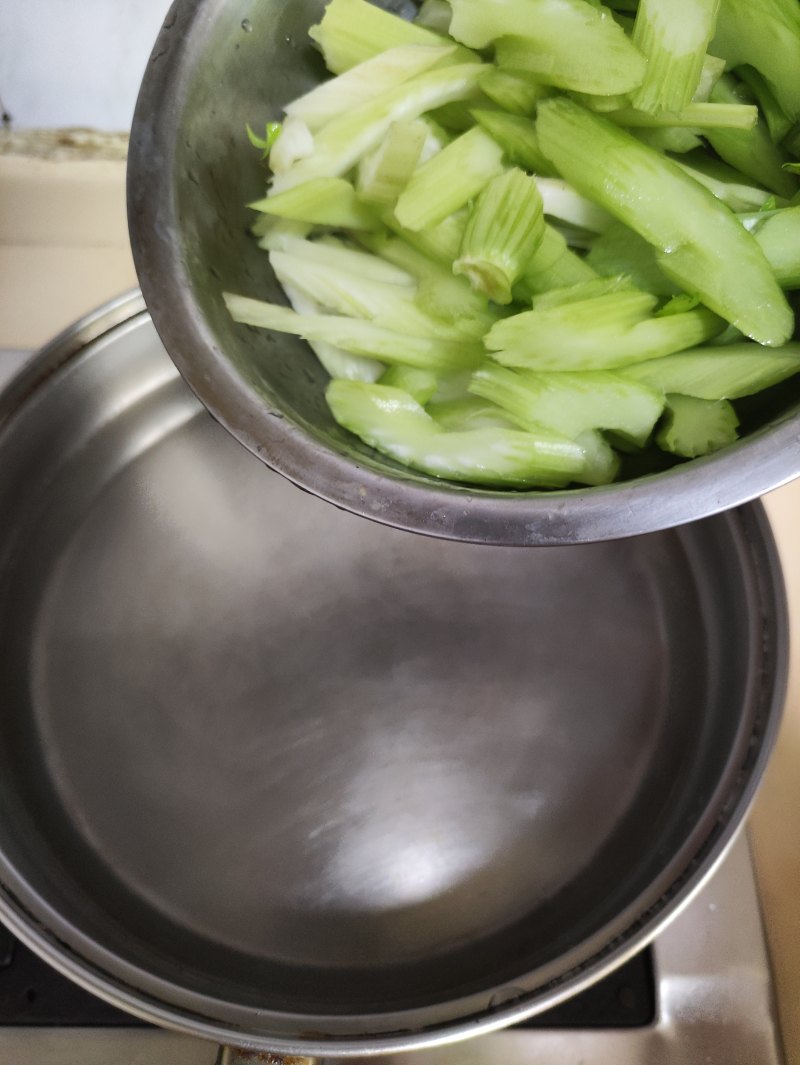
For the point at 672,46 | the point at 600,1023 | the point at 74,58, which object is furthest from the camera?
the point at 74,58

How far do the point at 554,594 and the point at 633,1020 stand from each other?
14.2 inches

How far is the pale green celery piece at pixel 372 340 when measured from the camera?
612mm

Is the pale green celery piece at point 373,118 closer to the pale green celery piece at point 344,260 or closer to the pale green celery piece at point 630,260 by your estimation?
the pale green celery piece at point 344,260

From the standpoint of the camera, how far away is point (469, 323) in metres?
0.60

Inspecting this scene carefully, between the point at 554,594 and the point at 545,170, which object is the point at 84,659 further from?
the point at 545,170

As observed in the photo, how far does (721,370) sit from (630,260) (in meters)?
0.11

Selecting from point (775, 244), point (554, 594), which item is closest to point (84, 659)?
point (554, 594)

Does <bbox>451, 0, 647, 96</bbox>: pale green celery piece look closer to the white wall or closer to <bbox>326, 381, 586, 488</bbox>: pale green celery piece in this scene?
<bbox>326, 381, 586, 488</bbox>: pale green celery piece

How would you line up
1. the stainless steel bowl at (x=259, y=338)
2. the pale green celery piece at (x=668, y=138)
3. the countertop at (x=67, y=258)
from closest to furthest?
the stainless steel bowl at (x=259, y=338), the pale green celery piece at (x=668, y=138), the countertop at (x=67, y=258)

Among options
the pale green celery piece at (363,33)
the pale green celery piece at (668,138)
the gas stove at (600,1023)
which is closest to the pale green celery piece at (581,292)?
the pale green celery piece at (668,138)

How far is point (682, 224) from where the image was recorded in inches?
21.0

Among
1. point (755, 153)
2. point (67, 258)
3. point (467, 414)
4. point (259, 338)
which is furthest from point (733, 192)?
point (67, 258)

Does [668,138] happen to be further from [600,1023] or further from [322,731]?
[600,1023]

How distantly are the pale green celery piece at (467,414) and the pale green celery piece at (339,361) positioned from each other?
0.06 metres
